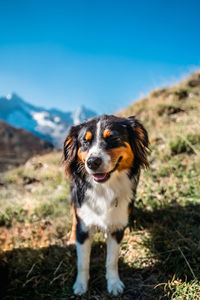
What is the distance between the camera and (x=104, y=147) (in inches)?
81.9

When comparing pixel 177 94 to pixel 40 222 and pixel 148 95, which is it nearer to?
pixel 148 95

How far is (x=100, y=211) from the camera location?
231 centimetres

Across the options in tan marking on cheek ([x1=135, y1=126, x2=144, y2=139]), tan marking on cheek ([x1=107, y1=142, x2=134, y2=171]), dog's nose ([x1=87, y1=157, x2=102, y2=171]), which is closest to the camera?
dog's nose ([x1=87, y1=157, x2=102, y2=171])

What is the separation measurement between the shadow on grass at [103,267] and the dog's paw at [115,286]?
0.19 feet

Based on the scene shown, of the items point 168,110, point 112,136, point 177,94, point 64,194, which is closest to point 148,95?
point 177,94

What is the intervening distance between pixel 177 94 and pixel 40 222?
735cm

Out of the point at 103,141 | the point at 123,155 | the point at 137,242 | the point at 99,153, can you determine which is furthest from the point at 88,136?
the point at 137,242

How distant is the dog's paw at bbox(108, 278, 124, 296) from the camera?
2.33m

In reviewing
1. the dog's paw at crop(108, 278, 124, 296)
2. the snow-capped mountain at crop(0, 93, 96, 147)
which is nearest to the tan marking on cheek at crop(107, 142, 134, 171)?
the dog's paw at crop(108, 278, 124, 296)

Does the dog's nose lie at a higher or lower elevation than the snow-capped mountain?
lower

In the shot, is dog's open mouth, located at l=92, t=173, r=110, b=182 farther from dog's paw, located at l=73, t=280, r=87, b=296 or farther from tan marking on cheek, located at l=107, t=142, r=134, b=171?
dog's paw, located at l=73, t=280, r=87, b=296

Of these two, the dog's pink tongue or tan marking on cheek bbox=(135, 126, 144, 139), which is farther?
tan marking on cheek bbox=(135, 126, 144, 139)

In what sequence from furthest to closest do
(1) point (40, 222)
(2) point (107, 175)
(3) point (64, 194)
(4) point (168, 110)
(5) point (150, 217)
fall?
(4) point (168, 110) < (3) point (64, 194) < (1) point (40, 222) < (5) point (150, 217) < (2) point (107, 175)

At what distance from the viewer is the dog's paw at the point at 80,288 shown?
238 centimetres
